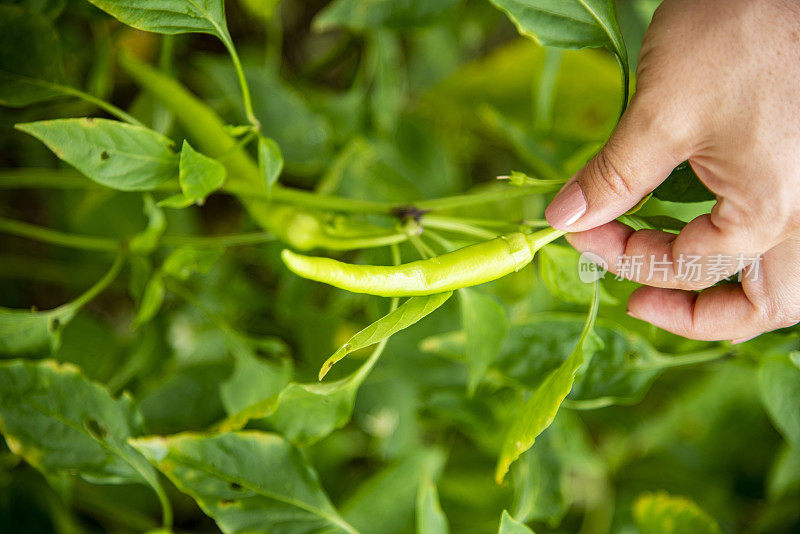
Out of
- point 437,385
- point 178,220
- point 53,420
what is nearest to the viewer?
point 53,420

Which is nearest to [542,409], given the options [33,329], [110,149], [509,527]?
[509,527]

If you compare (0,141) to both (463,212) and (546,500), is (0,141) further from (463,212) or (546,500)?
(546,500)

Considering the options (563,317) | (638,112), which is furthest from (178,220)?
(638,112)

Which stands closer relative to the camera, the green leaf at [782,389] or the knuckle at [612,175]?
the knuckle at [612,175]

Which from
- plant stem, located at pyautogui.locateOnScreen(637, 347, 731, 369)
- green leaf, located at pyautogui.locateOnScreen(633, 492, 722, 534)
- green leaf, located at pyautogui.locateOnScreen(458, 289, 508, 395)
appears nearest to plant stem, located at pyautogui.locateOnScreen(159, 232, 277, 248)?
green leaf, located at pyautogui.locateOnScreen(458, 289, 508, 395)

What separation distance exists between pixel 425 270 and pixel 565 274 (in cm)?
18

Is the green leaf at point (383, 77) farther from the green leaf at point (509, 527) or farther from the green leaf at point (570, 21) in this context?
the green leaf at point (509, 527)

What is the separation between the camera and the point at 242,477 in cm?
52

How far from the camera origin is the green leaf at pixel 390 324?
15.7 inches

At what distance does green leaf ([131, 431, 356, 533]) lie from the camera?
1.66ft

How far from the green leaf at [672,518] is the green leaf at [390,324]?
0.57 metres

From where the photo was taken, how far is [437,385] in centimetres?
85

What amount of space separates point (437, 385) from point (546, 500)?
0.23 meters

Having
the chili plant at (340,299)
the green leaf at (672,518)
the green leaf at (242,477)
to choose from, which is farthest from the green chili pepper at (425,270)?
the green leaf at (672,518)
